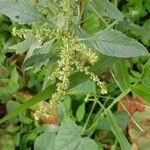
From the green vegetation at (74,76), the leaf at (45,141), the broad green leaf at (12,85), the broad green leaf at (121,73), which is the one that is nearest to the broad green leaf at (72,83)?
the green vegetation at (74,76)

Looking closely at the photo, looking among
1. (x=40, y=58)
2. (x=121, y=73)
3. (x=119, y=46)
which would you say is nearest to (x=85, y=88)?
(x=121, y=73)

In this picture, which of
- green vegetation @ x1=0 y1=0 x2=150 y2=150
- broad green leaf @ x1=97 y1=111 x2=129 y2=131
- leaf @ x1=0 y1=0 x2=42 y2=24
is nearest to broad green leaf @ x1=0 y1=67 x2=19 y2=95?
green vegetation @ x1=0 y1=0 x2=150 y2=150

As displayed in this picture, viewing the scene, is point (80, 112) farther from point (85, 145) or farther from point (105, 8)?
point (105, 8)

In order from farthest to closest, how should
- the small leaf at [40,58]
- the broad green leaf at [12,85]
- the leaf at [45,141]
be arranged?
the broad green leaf at [12,85] → the leaf at [45,141] → the small leaf at [40,58]

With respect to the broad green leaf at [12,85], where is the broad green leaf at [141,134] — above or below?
below

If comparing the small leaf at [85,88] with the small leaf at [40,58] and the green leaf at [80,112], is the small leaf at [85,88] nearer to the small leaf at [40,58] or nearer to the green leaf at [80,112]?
the green leaf at [80,112]

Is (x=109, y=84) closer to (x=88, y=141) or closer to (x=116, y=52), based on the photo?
(x=88, y=141)

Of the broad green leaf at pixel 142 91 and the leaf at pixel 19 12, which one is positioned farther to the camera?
the broad green leaf at pixel 142 91
